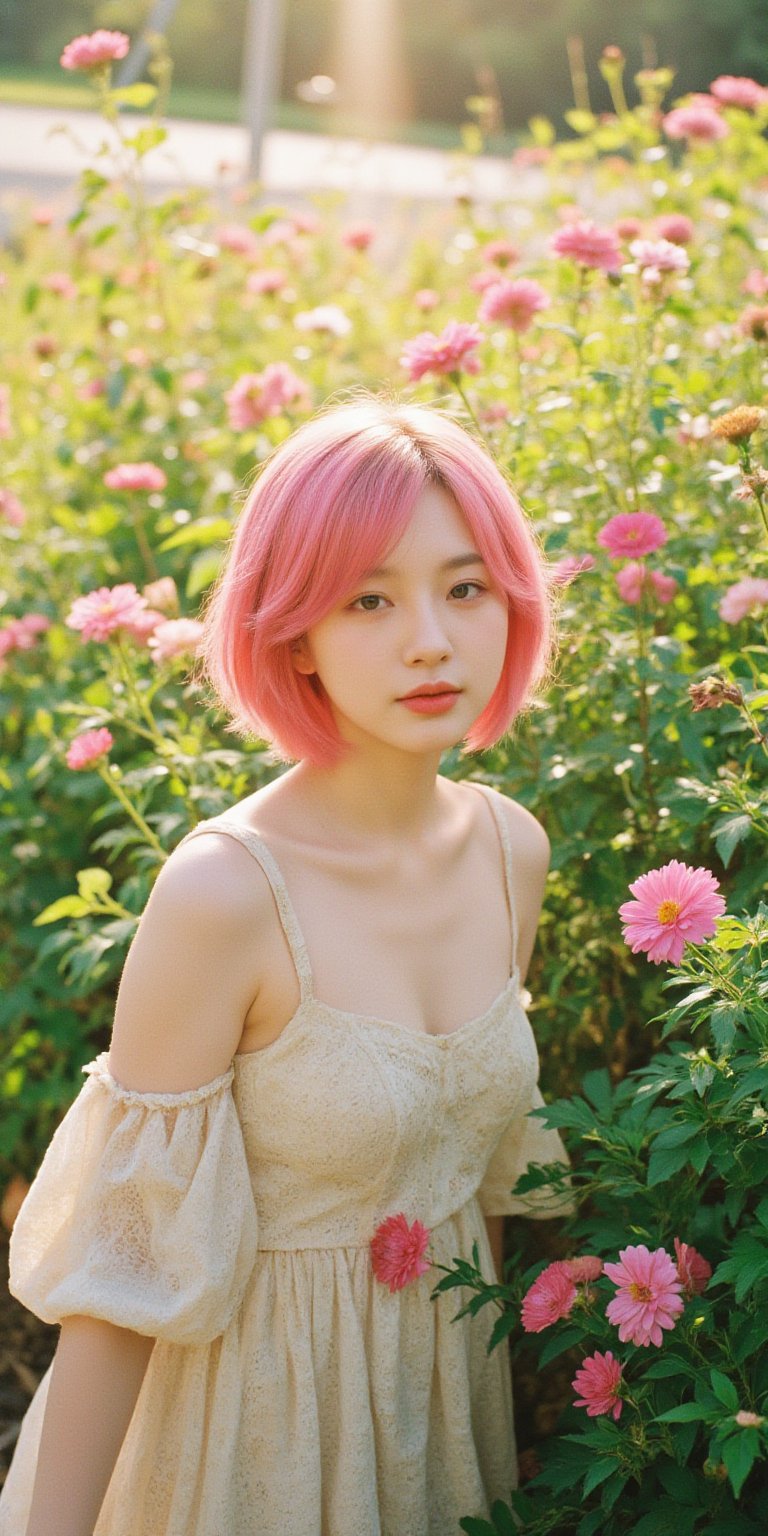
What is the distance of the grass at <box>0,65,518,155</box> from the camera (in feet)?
40.4

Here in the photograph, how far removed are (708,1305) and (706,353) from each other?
1705 mm

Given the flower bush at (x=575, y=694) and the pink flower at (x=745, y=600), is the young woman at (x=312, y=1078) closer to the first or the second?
the flower bush at (x=575, y=694)

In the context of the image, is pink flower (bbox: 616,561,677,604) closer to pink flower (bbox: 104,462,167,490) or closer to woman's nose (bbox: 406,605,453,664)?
woman's nose (bbox: 406,605,453,664)

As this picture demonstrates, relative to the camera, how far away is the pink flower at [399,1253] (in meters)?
1.49

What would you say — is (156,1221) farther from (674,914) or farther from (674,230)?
(674,230)

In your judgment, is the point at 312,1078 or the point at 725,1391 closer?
the point at 725,1391

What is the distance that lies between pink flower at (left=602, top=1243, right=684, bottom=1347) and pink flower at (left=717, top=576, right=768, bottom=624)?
0.68 meters

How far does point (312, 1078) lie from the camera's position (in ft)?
4.73

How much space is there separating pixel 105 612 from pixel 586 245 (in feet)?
2.59

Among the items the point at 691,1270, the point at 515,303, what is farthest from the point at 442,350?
the point at 691,1270

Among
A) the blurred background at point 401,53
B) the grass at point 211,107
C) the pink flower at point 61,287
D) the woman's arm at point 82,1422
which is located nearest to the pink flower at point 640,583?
the woman's arm at point 82,1422

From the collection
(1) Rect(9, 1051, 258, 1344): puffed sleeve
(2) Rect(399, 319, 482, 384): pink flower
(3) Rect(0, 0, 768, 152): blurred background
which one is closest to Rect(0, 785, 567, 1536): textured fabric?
(1) Rect(9, 1051, 258, 1344): puffed sleeve

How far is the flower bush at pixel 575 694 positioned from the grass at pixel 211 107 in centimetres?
825

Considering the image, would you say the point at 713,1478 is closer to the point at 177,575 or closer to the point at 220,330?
the point at 177,575
